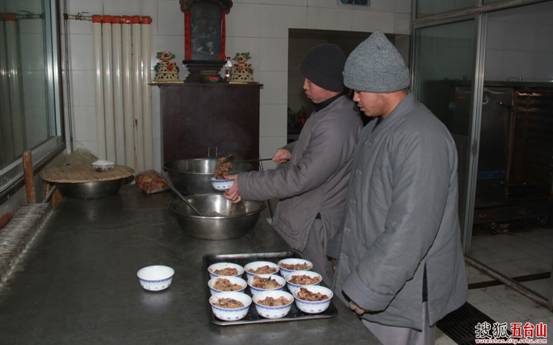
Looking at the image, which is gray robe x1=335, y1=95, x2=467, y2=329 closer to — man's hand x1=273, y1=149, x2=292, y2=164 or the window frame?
man's hand x1=273, y1=149, x2=292, y2=164

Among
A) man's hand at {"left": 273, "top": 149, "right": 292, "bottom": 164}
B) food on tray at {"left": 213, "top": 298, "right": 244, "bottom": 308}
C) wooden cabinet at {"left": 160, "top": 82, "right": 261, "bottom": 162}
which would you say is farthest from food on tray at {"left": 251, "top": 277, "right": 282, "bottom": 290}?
wooden cabinet at {"left": 160, "top": 82, "right": 261, "bottom": 162}

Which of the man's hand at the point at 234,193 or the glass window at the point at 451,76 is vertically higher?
the glass window at the point at 451,76

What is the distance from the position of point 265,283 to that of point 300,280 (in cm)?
11

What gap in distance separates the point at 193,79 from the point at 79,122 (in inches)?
42.9

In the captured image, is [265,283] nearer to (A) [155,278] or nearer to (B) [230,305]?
(B) [230,305]

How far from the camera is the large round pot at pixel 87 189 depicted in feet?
8.50

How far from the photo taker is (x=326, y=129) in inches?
82.9

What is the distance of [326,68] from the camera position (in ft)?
7.29

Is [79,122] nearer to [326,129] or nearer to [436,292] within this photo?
[326,129]

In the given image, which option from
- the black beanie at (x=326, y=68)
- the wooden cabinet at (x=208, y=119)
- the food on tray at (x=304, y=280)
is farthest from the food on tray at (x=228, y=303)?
the wooden cabinet at (x=208, y=119)

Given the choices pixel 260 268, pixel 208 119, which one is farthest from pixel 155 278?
pixel 208 119

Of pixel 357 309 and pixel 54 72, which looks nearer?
pixel 357 309

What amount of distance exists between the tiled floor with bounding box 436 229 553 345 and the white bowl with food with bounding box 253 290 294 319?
189 cm

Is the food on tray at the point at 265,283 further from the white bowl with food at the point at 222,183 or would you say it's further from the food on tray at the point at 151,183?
the food on tray at the point at 151,183
